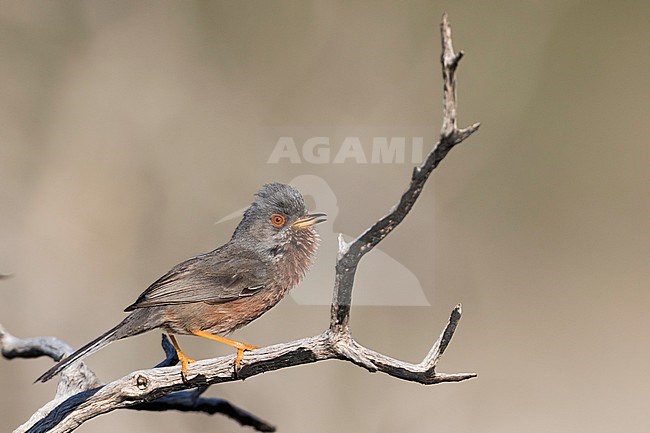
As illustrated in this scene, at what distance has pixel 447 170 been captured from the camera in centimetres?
397

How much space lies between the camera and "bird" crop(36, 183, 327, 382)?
210 centimetres

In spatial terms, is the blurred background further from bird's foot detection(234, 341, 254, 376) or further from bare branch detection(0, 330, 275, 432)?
bird's foot detection(234, 341, 254, 376)

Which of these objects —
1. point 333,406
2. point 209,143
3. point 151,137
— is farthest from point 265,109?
point 333,406

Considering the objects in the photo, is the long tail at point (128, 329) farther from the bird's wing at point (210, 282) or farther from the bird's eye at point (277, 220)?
the bird's eye at point (277, 220)

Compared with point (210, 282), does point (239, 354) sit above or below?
below

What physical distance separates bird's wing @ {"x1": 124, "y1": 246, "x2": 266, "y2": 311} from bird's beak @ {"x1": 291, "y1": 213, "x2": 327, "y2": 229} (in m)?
0.19

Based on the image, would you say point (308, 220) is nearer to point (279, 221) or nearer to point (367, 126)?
point (279, 221)

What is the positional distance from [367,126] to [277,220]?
5.35 ft

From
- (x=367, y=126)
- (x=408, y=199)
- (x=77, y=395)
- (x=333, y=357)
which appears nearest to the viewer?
(x=408, y=199)

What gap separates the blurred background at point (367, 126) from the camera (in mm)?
4020

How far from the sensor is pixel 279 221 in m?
2.11

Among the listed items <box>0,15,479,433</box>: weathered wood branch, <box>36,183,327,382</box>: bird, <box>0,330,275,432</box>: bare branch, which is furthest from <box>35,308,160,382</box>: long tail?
<box>0,330,275,432</box>: bare branch

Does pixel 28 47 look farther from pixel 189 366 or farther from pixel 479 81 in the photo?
pixel 189 366

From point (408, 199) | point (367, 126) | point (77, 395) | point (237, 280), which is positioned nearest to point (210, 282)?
point (237, 280)
